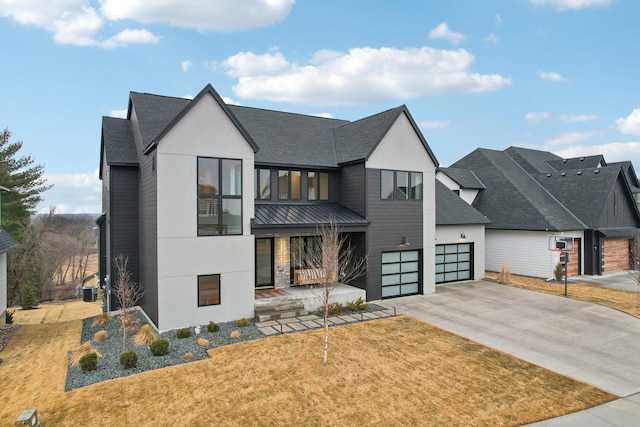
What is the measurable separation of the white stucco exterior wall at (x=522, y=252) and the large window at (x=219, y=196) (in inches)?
787

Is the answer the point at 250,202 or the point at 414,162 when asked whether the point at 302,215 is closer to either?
the point at 250,202

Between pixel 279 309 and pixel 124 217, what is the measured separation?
8.50 metres

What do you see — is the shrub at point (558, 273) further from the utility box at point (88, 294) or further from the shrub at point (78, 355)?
the utility box at point (88, 294)

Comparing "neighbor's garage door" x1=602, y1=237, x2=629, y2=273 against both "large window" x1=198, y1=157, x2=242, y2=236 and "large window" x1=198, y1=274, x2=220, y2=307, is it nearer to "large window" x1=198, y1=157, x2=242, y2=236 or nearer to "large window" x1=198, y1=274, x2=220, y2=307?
"large window" x1=198, y1=157, x2=242, y2=236

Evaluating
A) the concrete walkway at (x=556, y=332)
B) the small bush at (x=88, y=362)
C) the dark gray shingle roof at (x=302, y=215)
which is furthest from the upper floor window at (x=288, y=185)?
the small bush at (x=88, y=362)

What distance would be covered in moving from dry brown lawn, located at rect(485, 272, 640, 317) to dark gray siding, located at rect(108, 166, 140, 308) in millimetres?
20731

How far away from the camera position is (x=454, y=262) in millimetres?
21703

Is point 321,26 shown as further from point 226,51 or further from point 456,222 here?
point 456,222

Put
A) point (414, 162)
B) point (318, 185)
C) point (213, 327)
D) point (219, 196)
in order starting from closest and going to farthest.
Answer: point (213, 327) < point (219, 196) < point (414, 162) < point (318, 185)

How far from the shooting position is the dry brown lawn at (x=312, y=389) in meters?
7.27

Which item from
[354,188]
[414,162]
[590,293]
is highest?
[414,162]

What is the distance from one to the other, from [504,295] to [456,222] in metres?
5.07

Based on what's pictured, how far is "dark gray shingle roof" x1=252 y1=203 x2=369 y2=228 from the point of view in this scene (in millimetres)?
14875

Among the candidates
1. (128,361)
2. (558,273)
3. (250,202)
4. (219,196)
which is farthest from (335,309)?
(558,273)
